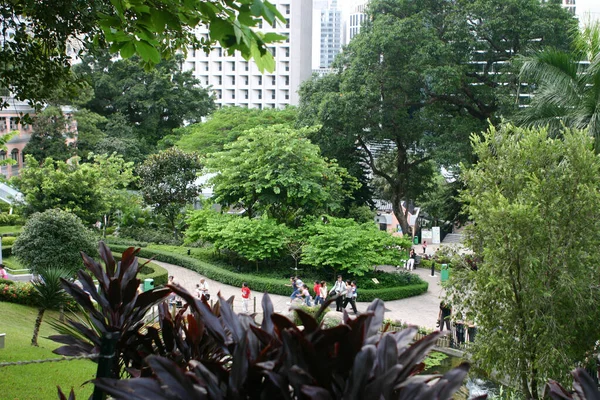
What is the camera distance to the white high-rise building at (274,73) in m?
65.8

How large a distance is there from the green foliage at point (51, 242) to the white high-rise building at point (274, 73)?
5028cm

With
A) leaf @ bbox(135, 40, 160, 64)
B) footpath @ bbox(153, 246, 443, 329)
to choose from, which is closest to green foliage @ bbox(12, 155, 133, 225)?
footpath @ bbox(153, 246, 443, 329)

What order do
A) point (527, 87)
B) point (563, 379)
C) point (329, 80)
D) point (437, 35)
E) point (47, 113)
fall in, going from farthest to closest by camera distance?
1. point (47, 113)
2. point (329, 80)
3. point (437, 35)
4. point (527, 87)
5. point (563, 379)

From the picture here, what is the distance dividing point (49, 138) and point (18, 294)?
23.3m

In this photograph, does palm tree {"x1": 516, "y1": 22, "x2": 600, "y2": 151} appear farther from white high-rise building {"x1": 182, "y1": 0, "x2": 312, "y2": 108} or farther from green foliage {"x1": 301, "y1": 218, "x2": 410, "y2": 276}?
white high-rise building {"x1": 182, "y1": 0, "x2": 312, "y2": 108}

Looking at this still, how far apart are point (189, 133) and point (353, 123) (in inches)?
713

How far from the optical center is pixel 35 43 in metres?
8.16

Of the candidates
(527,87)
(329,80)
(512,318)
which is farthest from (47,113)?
(512,318)

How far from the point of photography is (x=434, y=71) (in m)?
23.2

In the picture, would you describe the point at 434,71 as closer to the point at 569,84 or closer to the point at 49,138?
the point at 569,84

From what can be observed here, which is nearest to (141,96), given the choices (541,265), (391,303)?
(391,303)

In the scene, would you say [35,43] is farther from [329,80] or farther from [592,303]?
[329,80]

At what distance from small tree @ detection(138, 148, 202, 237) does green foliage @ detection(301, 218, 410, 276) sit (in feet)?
30.7

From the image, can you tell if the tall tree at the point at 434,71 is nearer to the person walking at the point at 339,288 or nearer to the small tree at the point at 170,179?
the small tree at the point at 170,179
